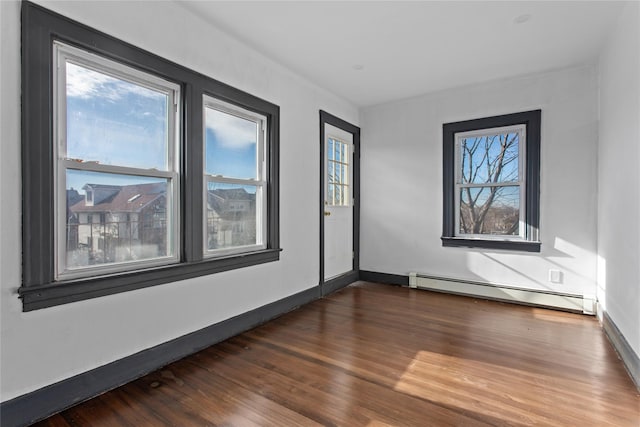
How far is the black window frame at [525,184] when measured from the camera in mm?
3885

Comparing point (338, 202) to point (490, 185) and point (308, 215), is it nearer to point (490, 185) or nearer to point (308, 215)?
point (308, 215)

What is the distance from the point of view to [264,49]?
10.7 ft

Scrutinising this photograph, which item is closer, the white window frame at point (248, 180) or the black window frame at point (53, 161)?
the black window frame at point (53, 161)

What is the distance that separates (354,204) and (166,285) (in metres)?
3.29

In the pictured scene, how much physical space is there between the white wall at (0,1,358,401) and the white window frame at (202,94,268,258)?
212 mm

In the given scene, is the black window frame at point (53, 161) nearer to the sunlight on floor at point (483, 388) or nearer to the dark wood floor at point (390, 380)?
the dark wood floor at point (390, 380)

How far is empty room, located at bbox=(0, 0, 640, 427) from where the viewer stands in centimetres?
185

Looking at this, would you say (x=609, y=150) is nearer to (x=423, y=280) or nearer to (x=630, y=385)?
(x=630, y=385)

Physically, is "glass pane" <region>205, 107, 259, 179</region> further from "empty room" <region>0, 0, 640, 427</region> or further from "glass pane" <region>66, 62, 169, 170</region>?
"glass pane" <region>66, 62, 169, 170</region>

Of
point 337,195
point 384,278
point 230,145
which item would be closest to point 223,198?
point 230,145

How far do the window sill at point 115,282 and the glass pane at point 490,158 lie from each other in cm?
322

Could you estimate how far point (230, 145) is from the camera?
3.16 m

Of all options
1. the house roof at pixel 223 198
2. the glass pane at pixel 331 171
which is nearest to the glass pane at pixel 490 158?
the glass pane at pixel 331 171

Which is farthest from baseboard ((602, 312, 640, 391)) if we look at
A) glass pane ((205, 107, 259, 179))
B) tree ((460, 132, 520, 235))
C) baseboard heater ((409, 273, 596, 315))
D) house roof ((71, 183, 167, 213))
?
house roof ((71, 183, 167, 213))
